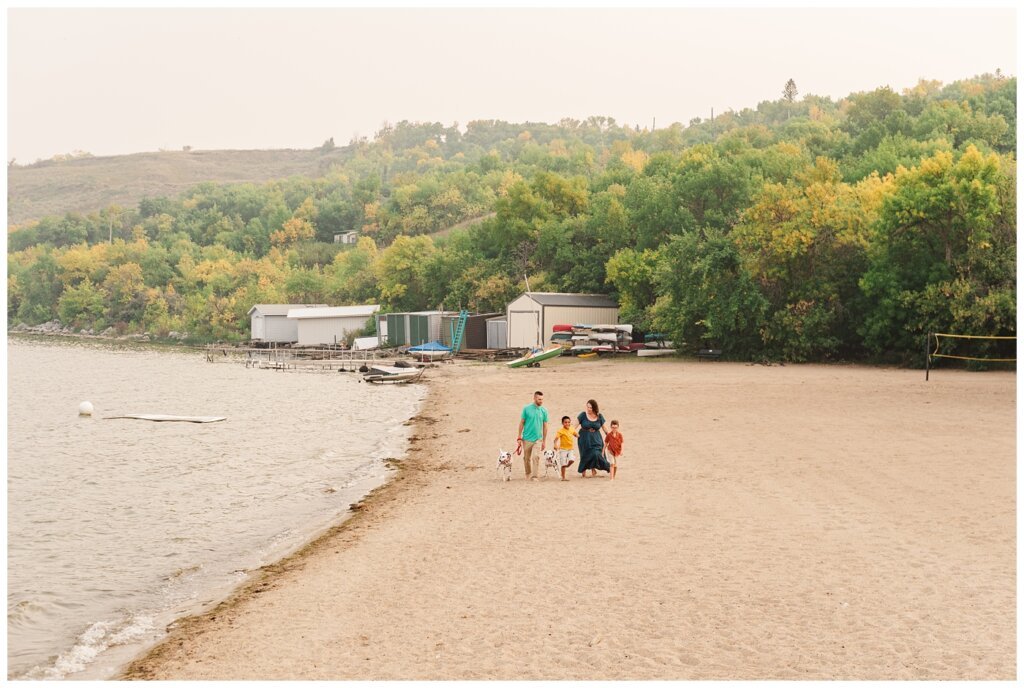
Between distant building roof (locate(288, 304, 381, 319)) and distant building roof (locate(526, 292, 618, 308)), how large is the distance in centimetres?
2421

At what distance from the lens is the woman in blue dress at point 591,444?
Answer: 18.2 m

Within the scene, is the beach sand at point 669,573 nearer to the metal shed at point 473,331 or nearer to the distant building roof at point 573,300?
the distant building roof at point 573,300

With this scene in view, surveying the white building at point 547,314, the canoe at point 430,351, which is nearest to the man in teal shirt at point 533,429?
the white building at point 547,314

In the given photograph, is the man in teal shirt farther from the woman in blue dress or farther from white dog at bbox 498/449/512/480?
the woman in blue dress

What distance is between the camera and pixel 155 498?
20.7 m

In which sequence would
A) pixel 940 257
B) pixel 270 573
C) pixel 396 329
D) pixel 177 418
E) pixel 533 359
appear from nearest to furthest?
pixel 270 573
pixel 177 418
pixel 940 257
pixel 533 359
pixel 396 329

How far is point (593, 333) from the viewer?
57875 mm

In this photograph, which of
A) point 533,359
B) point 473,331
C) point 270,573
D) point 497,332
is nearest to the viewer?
point 270,573

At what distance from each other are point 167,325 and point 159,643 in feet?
351

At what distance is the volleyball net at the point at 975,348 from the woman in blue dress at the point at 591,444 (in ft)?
71.8

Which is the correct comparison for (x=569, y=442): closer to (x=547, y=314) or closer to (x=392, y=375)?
(x=392, y=375)

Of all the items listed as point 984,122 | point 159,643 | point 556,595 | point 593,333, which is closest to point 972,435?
point 556,595

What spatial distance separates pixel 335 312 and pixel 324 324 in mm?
1408

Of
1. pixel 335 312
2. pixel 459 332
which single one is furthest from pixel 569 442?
pixel 335 312
